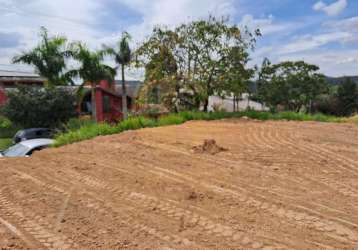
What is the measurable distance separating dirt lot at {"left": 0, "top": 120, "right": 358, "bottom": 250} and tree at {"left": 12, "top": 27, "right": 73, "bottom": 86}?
15435 mm

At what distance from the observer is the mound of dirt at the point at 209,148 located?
305 inches

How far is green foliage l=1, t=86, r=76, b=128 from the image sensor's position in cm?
2214

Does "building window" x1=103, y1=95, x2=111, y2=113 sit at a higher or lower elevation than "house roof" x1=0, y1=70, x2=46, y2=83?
lower

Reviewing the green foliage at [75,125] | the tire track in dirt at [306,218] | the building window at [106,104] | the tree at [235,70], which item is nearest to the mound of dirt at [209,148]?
the tire track in dirt at [306,218]

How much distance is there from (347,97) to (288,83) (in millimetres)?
8556

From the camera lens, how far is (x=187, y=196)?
16.8 ft

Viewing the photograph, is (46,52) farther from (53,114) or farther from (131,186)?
(131,186)

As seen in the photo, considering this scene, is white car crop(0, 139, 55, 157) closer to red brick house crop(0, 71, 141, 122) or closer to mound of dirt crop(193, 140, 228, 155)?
mound of dirt crop(193, 140, 228, 155)

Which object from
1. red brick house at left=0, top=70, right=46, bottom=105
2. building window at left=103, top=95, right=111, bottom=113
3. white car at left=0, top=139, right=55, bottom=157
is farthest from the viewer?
building window at left=103, top=95, right=111, bottom=113

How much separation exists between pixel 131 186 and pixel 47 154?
3969 mm

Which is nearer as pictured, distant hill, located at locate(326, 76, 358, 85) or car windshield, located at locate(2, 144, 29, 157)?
car windshield, located at locate(2, 144, 29, 157)

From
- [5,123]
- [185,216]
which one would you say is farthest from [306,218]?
[5,123]

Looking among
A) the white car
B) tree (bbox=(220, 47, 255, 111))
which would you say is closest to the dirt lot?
the white car

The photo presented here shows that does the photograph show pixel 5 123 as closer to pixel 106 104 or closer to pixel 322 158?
pixel 106 104
